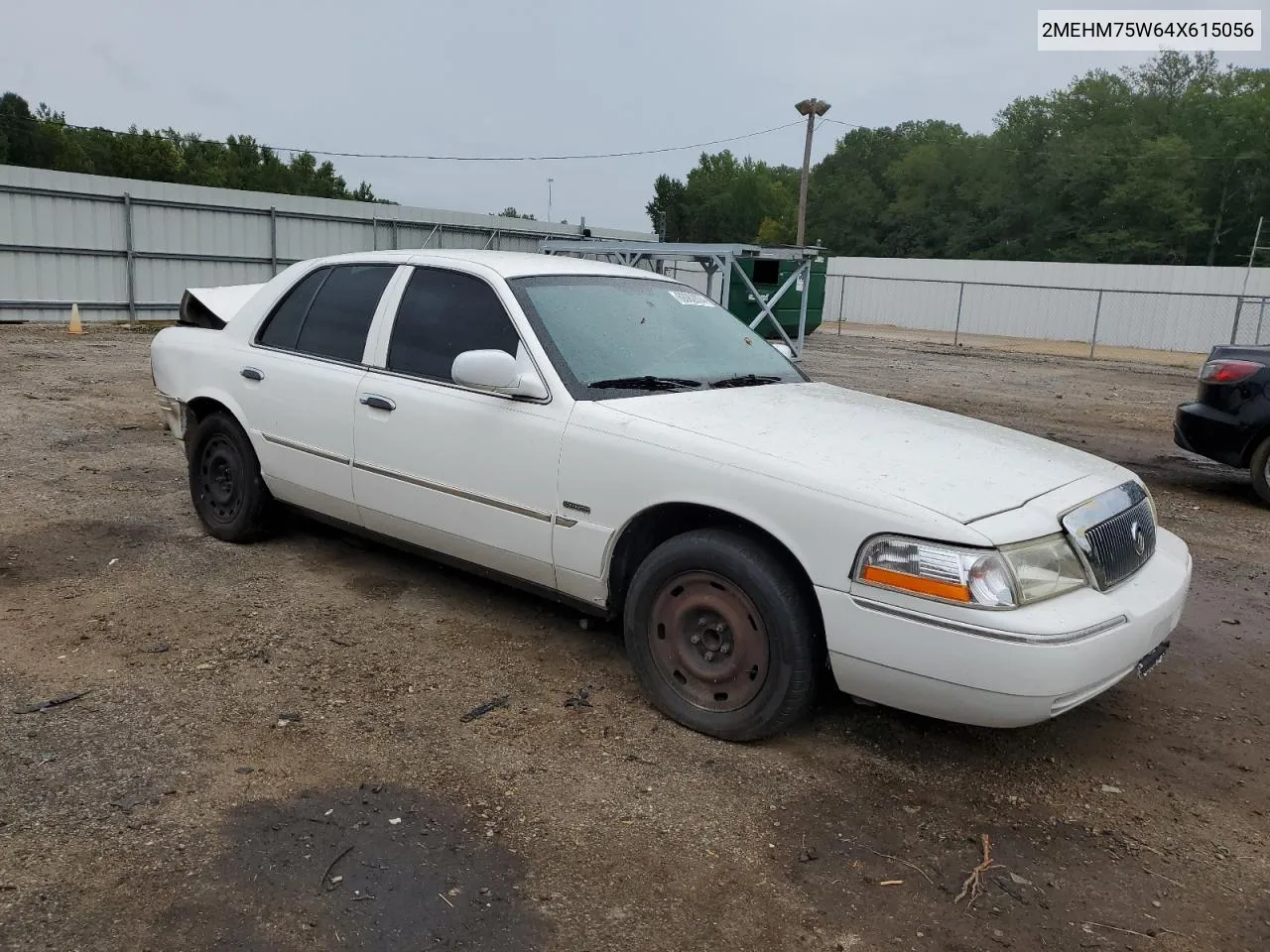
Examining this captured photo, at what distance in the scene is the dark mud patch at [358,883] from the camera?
245cm

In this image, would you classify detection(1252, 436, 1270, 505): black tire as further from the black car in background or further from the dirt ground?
the dirt ground

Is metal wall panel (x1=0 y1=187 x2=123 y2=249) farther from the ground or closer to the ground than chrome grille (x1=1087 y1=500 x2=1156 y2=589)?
farther from the ground

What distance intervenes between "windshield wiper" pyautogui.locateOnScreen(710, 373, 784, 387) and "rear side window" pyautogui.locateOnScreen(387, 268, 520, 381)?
0.88 m

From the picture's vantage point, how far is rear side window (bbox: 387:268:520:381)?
166 inches

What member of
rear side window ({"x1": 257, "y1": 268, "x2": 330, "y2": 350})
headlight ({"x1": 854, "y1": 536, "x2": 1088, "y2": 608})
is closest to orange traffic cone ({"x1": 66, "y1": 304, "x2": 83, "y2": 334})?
rear side window ({"x1": 257, "y1": 268, "x2": 330, "y2": 350})

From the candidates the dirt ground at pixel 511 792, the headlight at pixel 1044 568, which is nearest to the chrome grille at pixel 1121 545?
the headlight at pixel 1044 568

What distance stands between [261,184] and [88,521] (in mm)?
67923

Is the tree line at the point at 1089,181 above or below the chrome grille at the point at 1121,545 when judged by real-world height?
above

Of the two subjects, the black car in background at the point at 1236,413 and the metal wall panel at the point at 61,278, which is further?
the metal wall panel at the point at 61,278

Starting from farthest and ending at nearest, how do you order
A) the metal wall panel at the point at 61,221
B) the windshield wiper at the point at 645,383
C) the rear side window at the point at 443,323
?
the metal wall panel at the point at 61,221, the rear side window at the point at 443,323, the windshield wiper at the point at 645,383

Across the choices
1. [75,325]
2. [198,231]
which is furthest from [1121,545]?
[198,231]

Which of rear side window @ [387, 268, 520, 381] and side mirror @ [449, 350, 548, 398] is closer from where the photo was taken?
side mirror @ [449, 350, 548, 398]

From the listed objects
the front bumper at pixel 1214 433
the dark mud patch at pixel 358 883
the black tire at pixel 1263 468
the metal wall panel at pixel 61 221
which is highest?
the metal wall panel at pixel 61 221

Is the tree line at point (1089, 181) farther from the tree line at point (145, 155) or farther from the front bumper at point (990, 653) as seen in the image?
the front bumper at point (990, 653)
